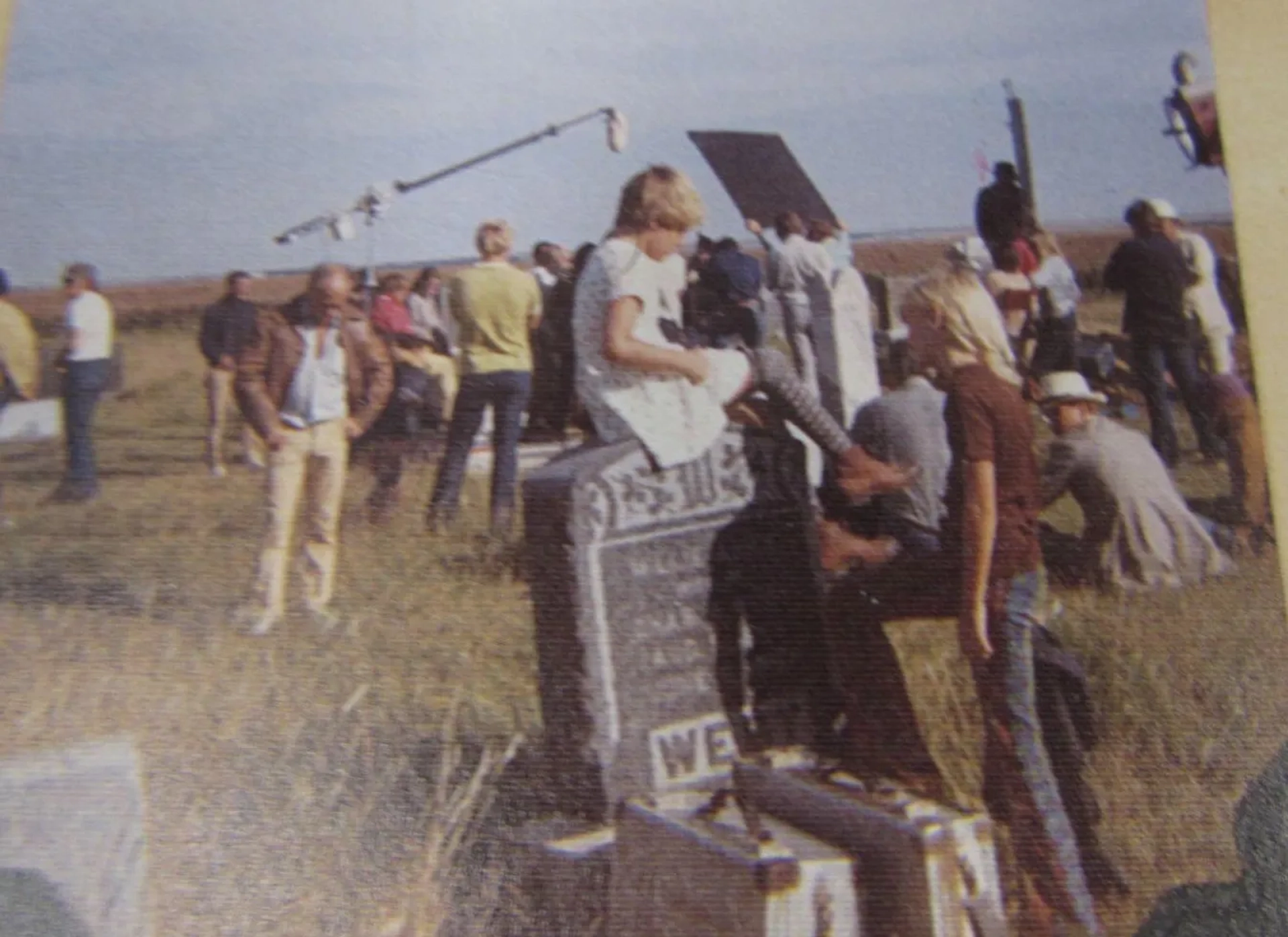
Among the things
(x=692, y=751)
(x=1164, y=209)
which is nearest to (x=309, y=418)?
(x=692, y=751)

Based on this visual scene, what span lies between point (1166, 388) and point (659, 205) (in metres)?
1.16

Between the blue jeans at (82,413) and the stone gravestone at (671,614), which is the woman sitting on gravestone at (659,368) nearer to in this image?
the stone gravestone at (671,614)

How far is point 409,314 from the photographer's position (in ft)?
7.61

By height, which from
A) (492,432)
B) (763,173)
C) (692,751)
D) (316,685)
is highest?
(763,173)

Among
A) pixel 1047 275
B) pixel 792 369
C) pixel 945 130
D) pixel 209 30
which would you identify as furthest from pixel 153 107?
pixel 1047 275

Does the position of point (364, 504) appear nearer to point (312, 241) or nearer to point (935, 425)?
point (312, 241)

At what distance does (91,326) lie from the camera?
93.9 inches

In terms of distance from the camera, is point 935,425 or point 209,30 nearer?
point 935,425

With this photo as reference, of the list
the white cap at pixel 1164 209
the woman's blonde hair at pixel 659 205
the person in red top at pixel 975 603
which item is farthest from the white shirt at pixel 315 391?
the white cap at pixel 1164 209

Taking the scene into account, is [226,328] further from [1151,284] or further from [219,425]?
[1151,284]

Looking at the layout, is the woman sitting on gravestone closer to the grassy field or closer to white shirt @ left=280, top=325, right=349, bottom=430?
the grassy field

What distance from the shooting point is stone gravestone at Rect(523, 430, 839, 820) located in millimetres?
2230

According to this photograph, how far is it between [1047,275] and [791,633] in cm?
95

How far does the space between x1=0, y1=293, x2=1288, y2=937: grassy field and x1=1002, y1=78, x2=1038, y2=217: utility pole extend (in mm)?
897
